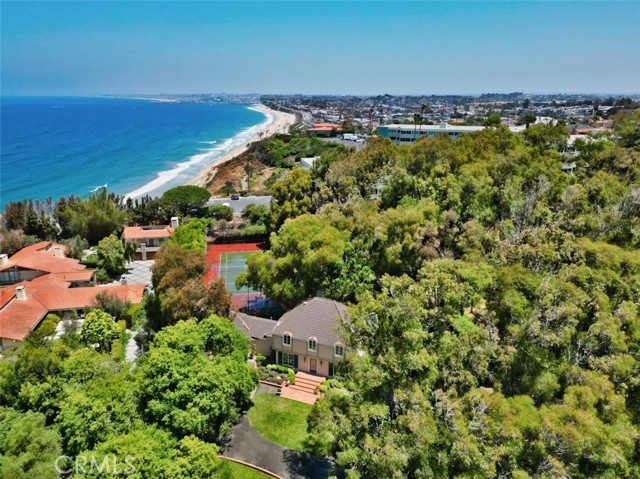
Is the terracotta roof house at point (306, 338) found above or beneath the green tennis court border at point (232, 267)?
above

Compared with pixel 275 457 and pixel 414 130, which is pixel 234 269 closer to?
pixel 275 457

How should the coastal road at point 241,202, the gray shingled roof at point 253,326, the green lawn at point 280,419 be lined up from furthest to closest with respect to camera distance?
the coastal road at point 241,202, the gray shingled roof at point 253,326, the green lawn at point 280,419

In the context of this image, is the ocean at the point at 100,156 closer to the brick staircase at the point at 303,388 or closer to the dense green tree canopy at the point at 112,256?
the dense green tree canopy at the point at 112,256

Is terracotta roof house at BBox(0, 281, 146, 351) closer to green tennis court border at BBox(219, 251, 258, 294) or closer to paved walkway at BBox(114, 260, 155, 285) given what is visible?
paved walkway at BBox(114, 260, 155, 285)

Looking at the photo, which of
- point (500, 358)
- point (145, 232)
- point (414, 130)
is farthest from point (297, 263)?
point (414, 130)

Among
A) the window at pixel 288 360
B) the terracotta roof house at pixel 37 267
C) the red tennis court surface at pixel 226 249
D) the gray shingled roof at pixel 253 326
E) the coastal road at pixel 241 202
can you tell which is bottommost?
the window at pixel 288 360

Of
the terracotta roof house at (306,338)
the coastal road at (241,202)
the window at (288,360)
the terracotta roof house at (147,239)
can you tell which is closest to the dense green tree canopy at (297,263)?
the terracotta roof house at (306,338)

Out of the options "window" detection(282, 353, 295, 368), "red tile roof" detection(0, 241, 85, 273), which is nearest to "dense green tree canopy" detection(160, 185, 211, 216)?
"red tile roof" detection(0, 241, 85, 273)

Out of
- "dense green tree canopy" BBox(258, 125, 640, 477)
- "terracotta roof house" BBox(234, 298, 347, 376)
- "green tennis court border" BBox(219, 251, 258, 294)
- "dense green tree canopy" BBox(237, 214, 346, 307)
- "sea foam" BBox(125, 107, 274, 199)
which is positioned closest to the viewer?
"dense green tree canopy" BBox(258, 125, 640, 477)
